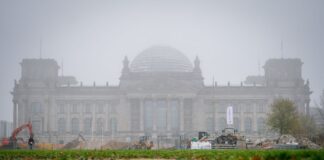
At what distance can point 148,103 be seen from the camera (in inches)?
5374

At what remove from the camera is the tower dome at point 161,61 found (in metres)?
147

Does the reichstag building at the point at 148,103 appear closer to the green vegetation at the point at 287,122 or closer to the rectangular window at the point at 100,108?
the rectangular window at the point at 100,108

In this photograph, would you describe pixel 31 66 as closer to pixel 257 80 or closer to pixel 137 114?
pixel 137 114

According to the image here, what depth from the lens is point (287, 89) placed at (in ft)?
454

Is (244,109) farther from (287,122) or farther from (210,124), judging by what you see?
(287,122)

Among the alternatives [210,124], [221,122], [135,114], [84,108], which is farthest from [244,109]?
[84,108]

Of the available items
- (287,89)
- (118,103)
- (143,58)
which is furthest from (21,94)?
(287,89)

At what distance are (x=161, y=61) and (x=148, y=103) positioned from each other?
15.8 m

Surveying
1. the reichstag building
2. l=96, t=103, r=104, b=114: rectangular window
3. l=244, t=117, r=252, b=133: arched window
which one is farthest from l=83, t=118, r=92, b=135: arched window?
l=244, t=117, r=252, b=133: arched window

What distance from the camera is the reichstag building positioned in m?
135

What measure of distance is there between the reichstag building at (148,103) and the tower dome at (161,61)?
14.1 feet

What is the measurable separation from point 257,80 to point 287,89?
2203 cm

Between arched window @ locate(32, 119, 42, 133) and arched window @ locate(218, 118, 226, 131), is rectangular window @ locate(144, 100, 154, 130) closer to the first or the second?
arched window @ locate(218, 118, 226, 131)

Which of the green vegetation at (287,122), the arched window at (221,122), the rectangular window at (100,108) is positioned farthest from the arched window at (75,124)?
the green vegetation at (287,122)
